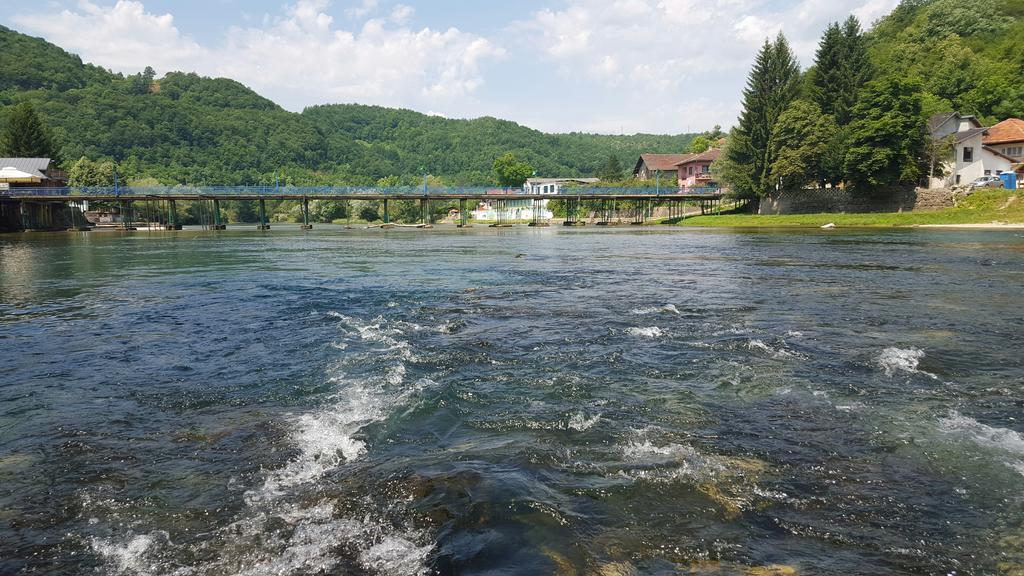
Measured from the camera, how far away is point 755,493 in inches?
219

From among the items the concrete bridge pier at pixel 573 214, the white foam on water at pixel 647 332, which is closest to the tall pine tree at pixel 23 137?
the concrete bridge pier at pixel 573 214

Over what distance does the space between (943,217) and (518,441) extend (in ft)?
234

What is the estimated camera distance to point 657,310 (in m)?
15.9

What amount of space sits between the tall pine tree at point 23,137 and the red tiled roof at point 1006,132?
14008 cm

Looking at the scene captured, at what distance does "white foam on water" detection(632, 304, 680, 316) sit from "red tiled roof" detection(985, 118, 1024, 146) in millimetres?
87661

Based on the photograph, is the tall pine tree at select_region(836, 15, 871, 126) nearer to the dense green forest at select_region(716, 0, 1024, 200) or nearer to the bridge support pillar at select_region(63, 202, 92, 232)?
the dense green forest at select_region(716, 0, 1024, 200)

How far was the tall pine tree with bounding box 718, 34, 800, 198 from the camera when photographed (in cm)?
8269

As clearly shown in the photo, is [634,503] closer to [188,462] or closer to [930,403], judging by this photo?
[188,462]

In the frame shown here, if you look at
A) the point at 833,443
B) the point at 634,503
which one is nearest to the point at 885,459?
the point at 833,443

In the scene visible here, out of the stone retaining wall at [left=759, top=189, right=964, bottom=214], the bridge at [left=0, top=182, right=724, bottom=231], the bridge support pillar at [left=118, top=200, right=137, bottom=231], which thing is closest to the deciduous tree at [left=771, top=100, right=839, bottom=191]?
the stone retaining wall at [left=759, top=189, right=964, bottom=214]

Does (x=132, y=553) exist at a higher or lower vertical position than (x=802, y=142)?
lower

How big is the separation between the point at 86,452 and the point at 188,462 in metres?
1.35

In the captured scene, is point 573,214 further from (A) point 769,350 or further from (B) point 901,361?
(B) point 901,361

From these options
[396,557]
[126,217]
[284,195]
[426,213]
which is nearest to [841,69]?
[426,213]
